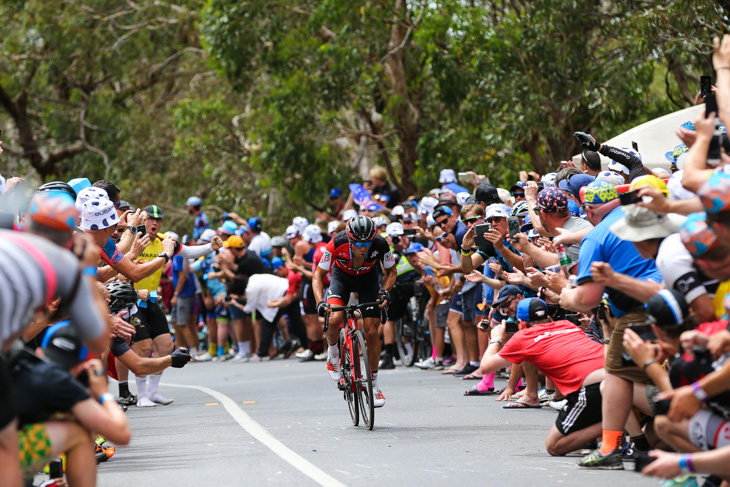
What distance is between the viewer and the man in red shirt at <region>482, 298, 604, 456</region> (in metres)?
8.42

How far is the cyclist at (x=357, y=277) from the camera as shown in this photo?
1120cm

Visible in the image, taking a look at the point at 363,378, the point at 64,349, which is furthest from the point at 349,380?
the point at 64,349

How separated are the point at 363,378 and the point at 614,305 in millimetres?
3349

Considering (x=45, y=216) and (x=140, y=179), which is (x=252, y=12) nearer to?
(x=140, y=179)

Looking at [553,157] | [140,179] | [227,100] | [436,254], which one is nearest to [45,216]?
[436,254]

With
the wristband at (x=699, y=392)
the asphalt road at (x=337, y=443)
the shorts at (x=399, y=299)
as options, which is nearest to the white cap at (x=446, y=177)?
the shorts at (x=399, y=299)

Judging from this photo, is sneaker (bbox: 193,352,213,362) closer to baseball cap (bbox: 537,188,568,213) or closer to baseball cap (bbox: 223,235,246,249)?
baseball cap (bbox: 223,235,246,249)

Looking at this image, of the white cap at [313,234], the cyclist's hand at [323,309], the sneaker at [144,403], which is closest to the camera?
the cyclist's hand at [323,309]

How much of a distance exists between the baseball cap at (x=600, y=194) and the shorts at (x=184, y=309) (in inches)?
560

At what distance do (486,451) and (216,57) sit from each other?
18.4 m

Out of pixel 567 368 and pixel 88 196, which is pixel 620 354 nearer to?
pixel 567 368

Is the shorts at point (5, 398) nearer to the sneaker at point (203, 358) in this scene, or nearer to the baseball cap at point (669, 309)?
the baseball cap at point (669, 309)

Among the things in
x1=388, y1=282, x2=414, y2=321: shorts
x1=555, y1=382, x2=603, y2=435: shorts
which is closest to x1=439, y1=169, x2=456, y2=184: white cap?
x1=388, y1=282, x2=414, y2=321: shorts

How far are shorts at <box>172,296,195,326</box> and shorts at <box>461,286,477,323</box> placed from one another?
7870 mm
